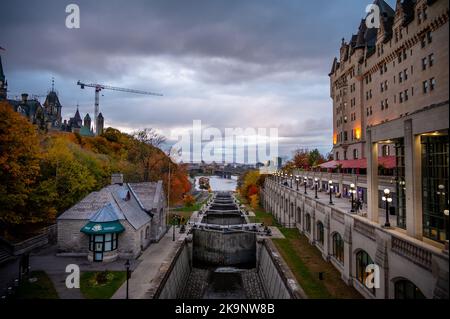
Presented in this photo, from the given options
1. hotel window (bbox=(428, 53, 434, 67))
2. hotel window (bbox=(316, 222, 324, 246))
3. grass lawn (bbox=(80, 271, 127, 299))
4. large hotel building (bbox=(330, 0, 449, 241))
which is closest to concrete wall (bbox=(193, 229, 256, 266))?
hotel window (bbox=(316, 222, 324, 246))

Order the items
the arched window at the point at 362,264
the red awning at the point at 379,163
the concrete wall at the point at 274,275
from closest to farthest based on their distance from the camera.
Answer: the arched window at the point at 362,264 → the concrete wall at the point at 274,275 → the red awning at the point at 379,163

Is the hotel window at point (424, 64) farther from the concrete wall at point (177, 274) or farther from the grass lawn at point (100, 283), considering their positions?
the grass lawn at point (100, 283)

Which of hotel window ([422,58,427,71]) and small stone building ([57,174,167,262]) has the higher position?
hotel window ([422,58,427,71])

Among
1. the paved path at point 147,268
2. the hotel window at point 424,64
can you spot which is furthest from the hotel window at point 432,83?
the paved path at point 147,268

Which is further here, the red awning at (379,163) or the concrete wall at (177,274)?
the red awning at (379,163)

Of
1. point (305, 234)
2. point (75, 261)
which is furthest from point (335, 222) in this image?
point (75, 261)

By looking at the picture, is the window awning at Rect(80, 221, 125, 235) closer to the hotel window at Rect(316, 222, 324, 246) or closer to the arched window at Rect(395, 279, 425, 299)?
the hotel window at Rect(316, 222, 324, 246)

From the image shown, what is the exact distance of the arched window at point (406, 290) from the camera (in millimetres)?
13798

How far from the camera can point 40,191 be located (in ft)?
102

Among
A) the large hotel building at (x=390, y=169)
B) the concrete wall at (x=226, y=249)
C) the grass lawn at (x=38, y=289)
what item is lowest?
the concrete wall at (x=226, y=249)

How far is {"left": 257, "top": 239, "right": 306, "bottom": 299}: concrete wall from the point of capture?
20450mm

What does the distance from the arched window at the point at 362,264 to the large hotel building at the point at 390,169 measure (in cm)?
6

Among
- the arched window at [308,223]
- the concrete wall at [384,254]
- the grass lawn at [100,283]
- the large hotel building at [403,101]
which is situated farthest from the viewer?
the arched window at [308,223]

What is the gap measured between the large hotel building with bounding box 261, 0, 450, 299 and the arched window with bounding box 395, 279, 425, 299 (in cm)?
5
